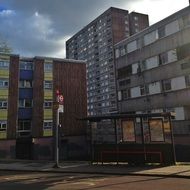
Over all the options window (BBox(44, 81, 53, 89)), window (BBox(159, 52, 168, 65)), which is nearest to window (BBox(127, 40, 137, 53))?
window (BBox(159, 52, 168, 65))

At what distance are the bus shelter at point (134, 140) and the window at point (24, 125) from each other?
25846 mm

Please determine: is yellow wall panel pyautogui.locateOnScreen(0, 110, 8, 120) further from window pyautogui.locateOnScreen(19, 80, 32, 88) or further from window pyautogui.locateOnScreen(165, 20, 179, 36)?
window pyautogui.locateOnScreen(165, 20, 179, 36)

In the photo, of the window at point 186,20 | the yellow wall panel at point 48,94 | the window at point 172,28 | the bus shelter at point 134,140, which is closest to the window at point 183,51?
the window at point 172,28

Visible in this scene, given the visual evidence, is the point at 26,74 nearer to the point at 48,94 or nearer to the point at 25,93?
the point at 25,93

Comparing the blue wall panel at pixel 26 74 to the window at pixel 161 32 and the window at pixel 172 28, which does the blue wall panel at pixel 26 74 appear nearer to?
the window at pixel 161 32

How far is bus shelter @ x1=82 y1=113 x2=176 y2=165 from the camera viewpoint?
18.6m

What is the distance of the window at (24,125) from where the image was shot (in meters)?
44.7

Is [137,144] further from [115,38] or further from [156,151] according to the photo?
[115,38]

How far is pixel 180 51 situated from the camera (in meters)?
33.9

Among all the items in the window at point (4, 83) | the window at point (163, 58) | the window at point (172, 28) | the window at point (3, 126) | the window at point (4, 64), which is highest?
the window at point (172, 28)

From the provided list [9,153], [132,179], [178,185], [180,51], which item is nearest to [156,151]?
[132,179]

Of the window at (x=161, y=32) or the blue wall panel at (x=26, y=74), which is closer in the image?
the window at (x=161, y=32)

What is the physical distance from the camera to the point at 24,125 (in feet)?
148

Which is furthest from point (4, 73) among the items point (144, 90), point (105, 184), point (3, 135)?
point (105, 184)
